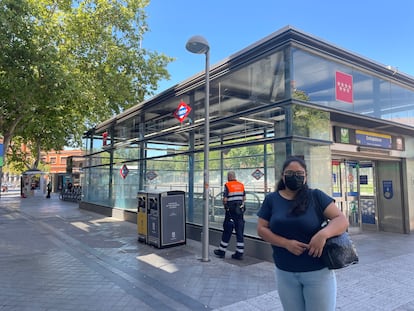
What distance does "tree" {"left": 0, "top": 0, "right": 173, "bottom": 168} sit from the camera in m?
10.5

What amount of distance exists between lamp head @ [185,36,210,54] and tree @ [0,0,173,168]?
7206 millimetres

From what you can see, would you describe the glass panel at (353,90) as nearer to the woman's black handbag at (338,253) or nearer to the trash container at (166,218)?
the trash container at (166,218)

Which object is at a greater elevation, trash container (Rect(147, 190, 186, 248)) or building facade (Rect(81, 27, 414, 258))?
building facade (Rect(81, 27, 414, 258))

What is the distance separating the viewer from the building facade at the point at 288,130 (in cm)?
604

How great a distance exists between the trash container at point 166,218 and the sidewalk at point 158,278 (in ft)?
0.78

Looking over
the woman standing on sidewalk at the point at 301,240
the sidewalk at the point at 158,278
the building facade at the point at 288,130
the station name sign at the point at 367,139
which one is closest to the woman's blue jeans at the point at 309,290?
the woman standing on sidewalk at the point at 301,240

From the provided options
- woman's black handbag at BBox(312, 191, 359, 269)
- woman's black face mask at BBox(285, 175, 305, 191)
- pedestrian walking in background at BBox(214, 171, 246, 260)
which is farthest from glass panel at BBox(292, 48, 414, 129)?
woman's black handbag at BBox(312, 191, 359, 269)

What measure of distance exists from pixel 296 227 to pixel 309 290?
0.42 m

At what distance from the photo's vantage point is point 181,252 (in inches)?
252

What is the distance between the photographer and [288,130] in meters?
5.75

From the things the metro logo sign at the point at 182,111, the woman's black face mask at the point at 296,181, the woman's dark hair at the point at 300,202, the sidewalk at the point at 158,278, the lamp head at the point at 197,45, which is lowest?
the sidewalk at the point at 158,278

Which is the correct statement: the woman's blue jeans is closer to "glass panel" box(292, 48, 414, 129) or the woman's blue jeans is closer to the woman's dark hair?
the woman's dark hair

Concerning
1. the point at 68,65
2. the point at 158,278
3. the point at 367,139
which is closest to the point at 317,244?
the point at 158,278

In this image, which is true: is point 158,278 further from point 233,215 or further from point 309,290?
point 309,290
